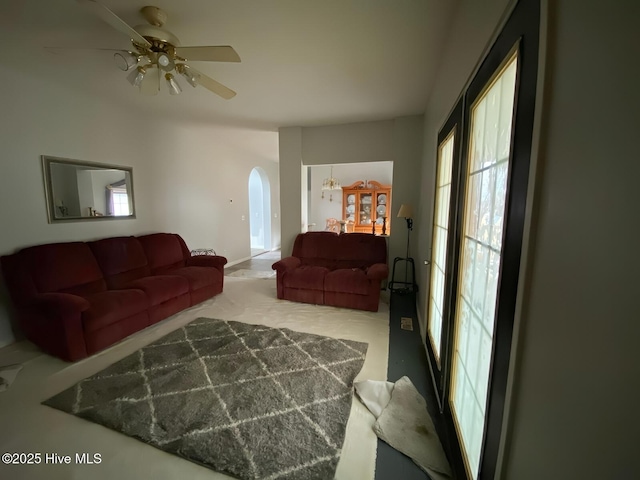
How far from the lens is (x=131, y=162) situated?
342 cm

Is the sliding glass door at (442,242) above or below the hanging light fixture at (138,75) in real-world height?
below

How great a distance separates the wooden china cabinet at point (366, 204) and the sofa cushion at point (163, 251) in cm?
463

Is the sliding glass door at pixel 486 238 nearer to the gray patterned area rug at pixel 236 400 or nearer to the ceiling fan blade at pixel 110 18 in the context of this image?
the gray patterned area rug at pixel 236 400

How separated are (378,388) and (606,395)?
159cm

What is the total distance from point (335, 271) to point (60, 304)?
265 centimetres

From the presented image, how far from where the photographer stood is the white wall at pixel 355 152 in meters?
3.69

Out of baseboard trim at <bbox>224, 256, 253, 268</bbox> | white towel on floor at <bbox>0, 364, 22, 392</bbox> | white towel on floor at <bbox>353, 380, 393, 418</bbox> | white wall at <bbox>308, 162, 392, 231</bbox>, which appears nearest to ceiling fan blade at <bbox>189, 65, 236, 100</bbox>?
white towel on floor at <bbox>353, 380, 393, 418</bbox>

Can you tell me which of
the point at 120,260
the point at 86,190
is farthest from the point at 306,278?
the point at 86,190

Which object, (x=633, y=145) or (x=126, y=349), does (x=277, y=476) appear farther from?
(x=126, y=349)

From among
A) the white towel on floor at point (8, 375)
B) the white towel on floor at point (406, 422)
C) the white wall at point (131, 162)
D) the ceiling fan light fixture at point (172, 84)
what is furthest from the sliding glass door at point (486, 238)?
the white wall at point (131, 162)

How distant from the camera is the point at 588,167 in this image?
0.47m

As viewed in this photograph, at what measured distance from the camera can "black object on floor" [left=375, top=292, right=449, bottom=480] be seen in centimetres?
128

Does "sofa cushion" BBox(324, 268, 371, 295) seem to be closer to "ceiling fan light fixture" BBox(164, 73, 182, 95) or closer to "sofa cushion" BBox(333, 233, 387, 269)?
"sofa cushion" BBox(333, 233, 387, 269)

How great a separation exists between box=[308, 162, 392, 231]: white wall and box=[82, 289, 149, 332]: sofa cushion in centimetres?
586
